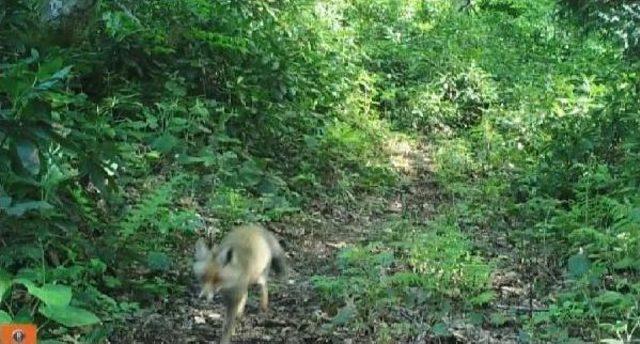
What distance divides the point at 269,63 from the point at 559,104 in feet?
13.8

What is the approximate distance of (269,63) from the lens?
1199 cm

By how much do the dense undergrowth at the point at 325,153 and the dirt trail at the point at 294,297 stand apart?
0.15m

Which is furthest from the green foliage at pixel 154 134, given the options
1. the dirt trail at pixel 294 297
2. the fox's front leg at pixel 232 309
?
the fox's front leg at pixel 232 309

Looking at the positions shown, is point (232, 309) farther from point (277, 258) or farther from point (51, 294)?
point (51, 294)

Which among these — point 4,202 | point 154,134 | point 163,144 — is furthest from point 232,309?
point 154,134

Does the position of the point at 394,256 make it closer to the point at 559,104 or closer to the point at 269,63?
the point at 269,63

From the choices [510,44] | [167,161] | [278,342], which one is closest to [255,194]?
[167,161]

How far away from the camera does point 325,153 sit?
11633 mm

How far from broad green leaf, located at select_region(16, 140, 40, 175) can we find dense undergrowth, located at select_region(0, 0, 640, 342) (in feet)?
0.05

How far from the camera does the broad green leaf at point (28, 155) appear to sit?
473 cm

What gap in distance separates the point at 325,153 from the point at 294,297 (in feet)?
15.1

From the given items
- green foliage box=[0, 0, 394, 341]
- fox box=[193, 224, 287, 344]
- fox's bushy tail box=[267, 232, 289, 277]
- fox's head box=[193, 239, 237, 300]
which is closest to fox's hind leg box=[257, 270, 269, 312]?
fox box=[193, 224, 287, 344]

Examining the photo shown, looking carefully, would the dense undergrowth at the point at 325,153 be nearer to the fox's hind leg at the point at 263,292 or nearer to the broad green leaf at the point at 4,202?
the broad green leaf at the point at 4,202

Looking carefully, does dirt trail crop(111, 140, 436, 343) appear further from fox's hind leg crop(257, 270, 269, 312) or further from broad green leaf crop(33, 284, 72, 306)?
broad green leaf crop(33, 284, 72, 306)
